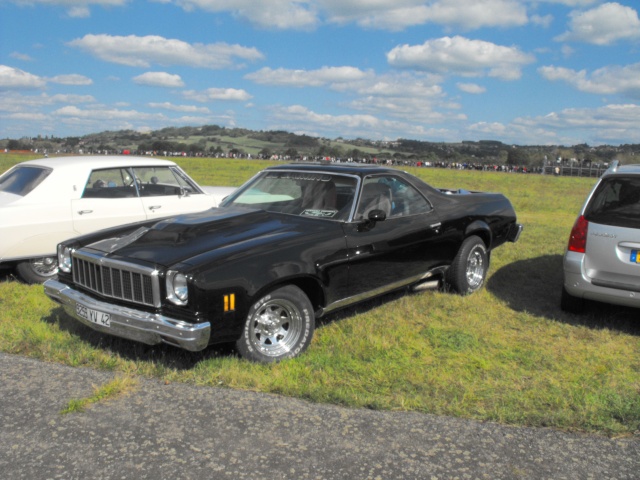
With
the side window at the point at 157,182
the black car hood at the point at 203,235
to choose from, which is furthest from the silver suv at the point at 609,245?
the side window at the point at 157,182

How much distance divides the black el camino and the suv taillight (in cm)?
124

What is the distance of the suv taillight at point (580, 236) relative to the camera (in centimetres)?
552

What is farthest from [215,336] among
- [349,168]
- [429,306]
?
[429,306]

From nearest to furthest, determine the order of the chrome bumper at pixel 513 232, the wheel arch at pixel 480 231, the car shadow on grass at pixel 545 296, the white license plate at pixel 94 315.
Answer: the white license plate at pixel 94 315, the car shadow on grass at pixel 545 296, the wheel arch at pixel 480 231, the chrome bumper at pixel 513 232

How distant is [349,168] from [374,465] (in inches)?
132

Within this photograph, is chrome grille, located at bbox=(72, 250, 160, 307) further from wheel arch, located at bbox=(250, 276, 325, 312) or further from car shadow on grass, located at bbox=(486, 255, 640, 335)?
car shadow on grass, located at bbox=(486, 255, 640, 335)

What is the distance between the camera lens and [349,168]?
5750 millimetres

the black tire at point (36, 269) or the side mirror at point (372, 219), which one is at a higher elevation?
the side mirror at point (372, 219)

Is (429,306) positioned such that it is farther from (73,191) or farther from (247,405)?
(73,191)

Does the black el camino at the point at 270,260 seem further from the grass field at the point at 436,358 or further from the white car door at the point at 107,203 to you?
the white car door at the point at 107,203

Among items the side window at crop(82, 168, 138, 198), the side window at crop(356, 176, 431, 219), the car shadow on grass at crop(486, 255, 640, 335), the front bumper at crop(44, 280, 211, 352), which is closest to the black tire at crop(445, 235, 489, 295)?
the car shadow on grass at crop(486, 255, 640, 335)

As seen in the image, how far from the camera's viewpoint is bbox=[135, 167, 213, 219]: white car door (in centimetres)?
773

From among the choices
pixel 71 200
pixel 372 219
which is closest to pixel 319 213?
pixel 372 219

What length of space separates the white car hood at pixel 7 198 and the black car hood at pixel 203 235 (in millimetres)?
2546
